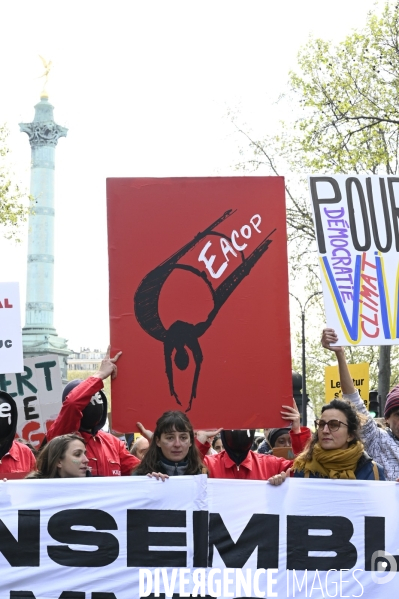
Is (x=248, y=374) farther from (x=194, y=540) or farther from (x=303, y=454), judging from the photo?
(x=194, y=540)

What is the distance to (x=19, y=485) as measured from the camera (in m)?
5.14

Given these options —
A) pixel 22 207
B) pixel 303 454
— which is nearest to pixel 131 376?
pixel 303 454

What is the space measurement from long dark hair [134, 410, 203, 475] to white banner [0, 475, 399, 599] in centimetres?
10

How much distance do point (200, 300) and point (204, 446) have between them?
847mm

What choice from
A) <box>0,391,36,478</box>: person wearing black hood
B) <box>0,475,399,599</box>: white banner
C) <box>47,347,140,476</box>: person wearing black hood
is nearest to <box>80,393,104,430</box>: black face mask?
<box>47,347,140,476</box>: person wearing black hood

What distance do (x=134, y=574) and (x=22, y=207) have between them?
19.1m

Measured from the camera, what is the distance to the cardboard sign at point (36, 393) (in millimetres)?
9281

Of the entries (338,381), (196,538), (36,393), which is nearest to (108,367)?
(196,538)

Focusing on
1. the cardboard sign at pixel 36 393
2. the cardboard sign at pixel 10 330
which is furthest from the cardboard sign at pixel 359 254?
the cardboard sign at pixel 36 393

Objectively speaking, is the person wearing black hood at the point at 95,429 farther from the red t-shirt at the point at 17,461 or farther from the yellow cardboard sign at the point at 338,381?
the yellow cardboard sign at the point at 338,381

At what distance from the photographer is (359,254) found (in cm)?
607

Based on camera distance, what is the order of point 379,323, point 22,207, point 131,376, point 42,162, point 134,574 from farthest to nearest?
point 42,162
point 22,207
point 379,323
point 131,376
point 134,574

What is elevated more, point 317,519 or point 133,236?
point 133,236

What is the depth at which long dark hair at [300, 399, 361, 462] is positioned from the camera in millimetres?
5160
